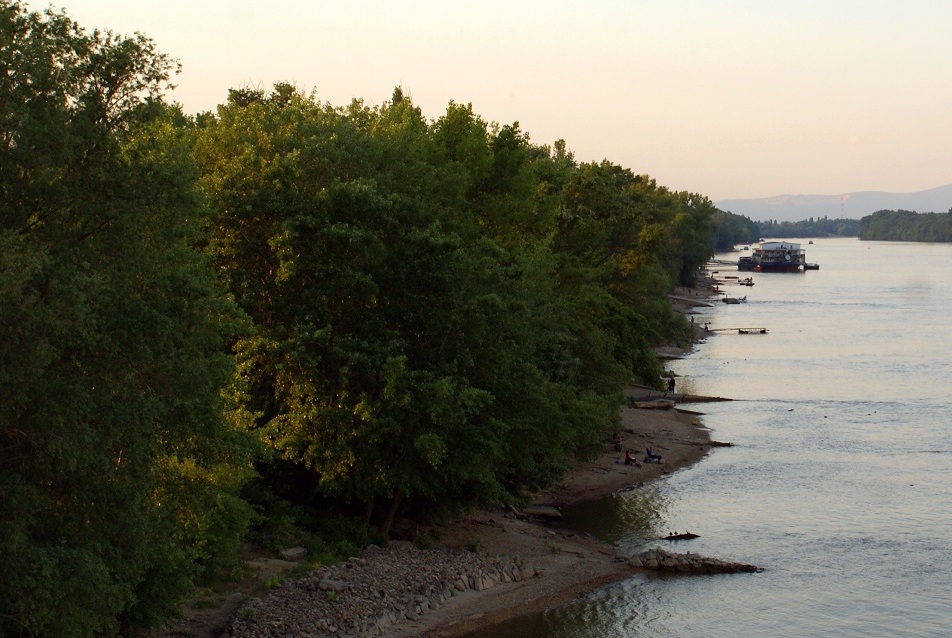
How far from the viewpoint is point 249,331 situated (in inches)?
1057

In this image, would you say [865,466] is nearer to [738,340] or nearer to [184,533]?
[184,533]

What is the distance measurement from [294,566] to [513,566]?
7.81 metres

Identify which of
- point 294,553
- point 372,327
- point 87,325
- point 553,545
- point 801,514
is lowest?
point 801,514

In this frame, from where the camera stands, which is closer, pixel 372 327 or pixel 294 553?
pixel 294 553

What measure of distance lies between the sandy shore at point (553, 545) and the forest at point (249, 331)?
2102 millimetres

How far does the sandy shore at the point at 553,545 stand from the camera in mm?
31812

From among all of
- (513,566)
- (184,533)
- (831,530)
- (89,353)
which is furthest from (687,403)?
(89,353)

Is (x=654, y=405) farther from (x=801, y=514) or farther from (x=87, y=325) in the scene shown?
(x=87, y=325)

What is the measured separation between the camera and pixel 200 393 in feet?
71.5

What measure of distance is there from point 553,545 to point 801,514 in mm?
11759

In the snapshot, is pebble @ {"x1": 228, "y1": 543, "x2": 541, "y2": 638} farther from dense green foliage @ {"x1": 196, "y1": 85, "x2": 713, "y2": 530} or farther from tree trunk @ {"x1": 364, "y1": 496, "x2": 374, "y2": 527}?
dense green foliage @ {"x1": 196, "y1": 85, "x2": 713, "y2": 530}

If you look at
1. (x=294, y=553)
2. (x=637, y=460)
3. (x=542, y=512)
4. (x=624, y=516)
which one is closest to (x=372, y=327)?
(x=294, y=553)

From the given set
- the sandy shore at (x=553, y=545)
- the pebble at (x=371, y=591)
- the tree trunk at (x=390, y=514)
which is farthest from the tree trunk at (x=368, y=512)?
the sandy shore at (x=553, y=545)

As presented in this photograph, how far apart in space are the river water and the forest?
501 cm
